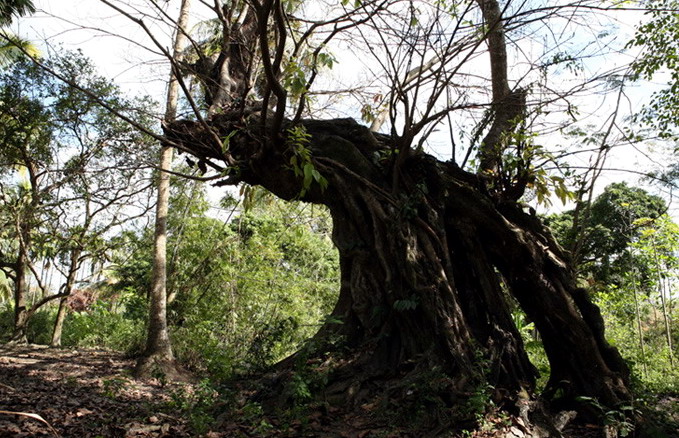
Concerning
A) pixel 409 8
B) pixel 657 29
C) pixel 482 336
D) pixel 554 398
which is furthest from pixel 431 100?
pixel 657 29

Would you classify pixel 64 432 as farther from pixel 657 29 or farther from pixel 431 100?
pixel 657 29

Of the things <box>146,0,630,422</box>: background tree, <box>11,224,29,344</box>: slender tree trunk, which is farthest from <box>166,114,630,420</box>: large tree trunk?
<box>11,224,29,344</box>: slender tree trunk

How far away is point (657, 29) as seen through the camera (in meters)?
6.27

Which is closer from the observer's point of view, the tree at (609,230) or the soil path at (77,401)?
the soil path at (77,401)

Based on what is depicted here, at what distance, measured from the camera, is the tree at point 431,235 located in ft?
12.3

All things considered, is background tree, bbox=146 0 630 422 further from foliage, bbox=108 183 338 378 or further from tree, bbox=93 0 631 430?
foliage, bbox=108 183 338 378

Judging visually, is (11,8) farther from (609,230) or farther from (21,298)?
(609,230)

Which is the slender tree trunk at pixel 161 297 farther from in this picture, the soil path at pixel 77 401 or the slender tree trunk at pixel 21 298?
the slender tree trunk at pixel 21 298

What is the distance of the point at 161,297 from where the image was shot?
26.5 feet

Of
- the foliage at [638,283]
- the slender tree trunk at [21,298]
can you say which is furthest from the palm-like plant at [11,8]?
the foliage at [638,283]

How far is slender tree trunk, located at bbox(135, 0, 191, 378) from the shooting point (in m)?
7.49

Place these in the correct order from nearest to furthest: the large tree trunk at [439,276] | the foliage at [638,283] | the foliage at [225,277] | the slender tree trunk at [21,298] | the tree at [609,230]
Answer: the large tree trunk at [439,276]
the foliage at [638,283]
the foliage at [225,277]
the slender tree trunk at [21,298]
the tree at [609,230]

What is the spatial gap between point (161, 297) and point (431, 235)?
5.70 metres

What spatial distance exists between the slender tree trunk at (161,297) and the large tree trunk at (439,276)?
12.2 ft
